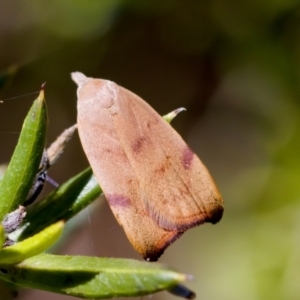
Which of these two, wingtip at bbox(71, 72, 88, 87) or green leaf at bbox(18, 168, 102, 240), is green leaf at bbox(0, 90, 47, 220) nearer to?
green leaf at bbox(18, 168, 102, 240)

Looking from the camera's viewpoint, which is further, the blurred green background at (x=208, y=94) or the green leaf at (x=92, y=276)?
the blurred green background at (x=208, y=94)

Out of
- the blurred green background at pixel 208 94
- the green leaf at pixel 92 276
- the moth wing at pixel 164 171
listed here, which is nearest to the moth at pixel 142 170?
the moth wing at pixel 164 171

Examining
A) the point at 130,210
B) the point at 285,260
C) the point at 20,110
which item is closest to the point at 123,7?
the point at 20,110

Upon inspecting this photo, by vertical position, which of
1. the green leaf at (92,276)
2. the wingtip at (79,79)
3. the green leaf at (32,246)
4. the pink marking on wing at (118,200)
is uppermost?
the wingtip at (79,79)

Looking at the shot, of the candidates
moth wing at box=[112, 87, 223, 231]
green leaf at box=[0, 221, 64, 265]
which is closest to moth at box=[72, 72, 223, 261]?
moth wing at box=[112, 87, 223, 231]

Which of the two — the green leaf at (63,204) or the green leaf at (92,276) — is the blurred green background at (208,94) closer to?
the green leaf at (63,204)

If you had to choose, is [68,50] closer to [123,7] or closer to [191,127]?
[123,7]
